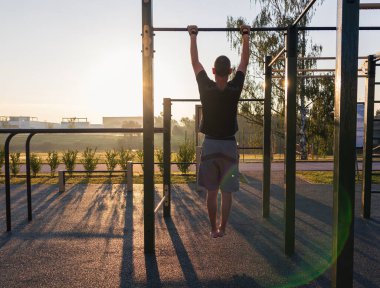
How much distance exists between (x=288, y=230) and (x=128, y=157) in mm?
A: 7535

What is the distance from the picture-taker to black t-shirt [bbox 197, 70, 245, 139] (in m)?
2.80

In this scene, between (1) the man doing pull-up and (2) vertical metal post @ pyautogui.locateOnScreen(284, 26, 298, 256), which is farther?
(2) vertical metal post @ pyautogui.locateOnScreen(284, 26, 298, 256)

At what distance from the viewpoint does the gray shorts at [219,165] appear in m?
2.83

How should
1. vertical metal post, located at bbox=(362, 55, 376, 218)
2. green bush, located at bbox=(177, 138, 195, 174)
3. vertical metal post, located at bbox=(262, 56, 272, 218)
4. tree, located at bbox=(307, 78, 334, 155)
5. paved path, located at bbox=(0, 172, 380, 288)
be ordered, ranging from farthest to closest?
tree, located at bbox=(307, 78, 334, 155) < green bush, located at bbox=(177, 138, 195, 174) < vertical metal post, located at bbox=(362, 55, 376, 218) < vertical metal post, located at bbox=(262, 56, 272, 218) < paved path, located at bbox=(0, 172, 380, 288)

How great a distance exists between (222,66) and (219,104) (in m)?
0.28

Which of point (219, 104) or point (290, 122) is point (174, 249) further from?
point (290, 122)

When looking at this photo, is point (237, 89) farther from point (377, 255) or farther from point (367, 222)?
point (367, 222)

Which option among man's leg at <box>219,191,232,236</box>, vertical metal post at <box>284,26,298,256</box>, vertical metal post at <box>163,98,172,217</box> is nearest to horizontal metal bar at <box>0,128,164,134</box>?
vertical metal post at <box>163,98,172,217</box>

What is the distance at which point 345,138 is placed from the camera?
1842 millimetres

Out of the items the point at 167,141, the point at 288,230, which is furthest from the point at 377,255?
the point at 167,141

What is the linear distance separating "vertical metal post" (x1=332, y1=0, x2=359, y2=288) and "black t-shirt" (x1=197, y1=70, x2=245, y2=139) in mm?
1009

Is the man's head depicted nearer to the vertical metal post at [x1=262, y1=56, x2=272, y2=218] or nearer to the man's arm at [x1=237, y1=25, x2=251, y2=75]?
the man's arm at [x1=237, y1=25, x2=251, y2=75]

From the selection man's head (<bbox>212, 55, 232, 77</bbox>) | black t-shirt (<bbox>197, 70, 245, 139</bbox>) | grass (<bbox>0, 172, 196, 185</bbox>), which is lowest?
grass (<bbox>0, 172, 196, 185</bbox>)

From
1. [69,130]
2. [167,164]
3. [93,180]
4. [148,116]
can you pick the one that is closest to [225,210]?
[148,116]
